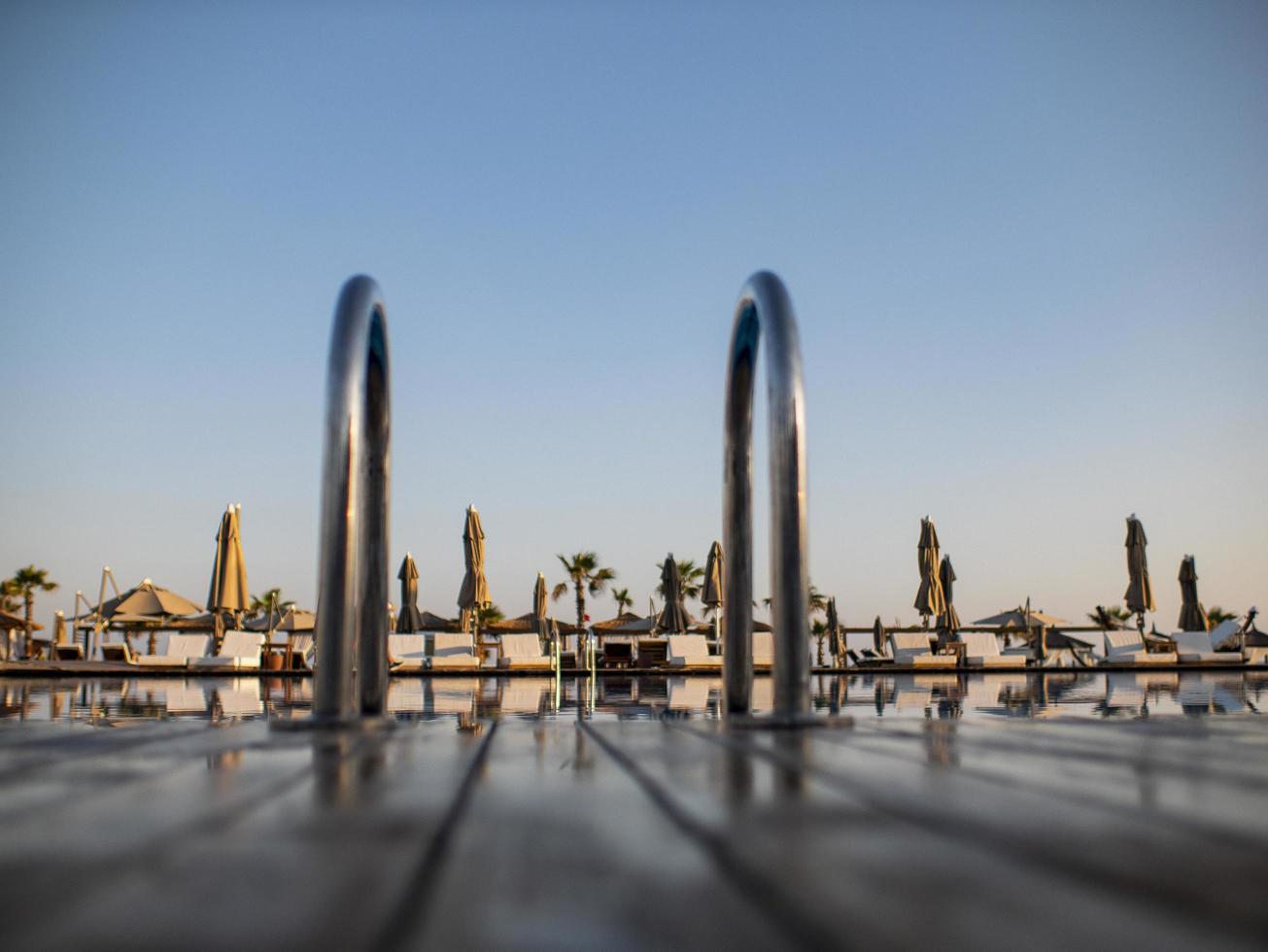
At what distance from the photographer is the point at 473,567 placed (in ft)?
77.6

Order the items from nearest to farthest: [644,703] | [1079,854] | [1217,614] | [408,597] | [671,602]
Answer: [1079,854]
[644,703]
[671,602]
[408,597]
[1217,614]

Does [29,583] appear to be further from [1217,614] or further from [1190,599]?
[1217,614]

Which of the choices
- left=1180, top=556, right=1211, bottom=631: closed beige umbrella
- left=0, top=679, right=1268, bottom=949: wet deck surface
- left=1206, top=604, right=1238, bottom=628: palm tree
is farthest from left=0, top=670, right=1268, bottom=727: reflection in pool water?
left=1206, top=604, right=1238, bottom=628: palm tree

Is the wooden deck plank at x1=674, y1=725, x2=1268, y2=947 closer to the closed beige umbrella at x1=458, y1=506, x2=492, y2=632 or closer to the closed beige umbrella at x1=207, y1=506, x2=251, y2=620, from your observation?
the closed beige umbrella at x1=207, y1=506, x2=251, y2=620

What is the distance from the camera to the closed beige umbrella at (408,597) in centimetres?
2469

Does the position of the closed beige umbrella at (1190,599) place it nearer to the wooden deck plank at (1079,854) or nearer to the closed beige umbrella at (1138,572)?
the closed beige umbrella at (1138,572)

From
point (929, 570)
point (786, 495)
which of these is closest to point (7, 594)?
point (929, 570)

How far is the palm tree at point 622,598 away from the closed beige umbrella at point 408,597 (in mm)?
27793

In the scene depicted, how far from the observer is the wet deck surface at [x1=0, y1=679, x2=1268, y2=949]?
79cm

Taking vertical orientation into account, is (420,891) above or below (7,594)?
below

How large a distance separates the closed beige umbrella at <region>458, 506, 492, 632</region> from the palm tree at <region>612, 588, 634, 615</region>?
2852 centimetres

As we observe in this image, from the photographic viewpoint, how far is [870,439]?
18.9 meters

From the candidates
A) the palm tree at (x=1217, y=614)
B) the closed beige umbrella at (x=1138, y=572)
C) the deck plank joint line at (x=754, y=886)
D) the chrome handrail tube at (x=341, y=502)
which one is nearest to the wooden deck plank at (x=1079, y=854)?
the deck plank joint line at (x=754, y=886)

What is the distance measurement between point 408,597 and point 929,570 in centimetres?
1396
